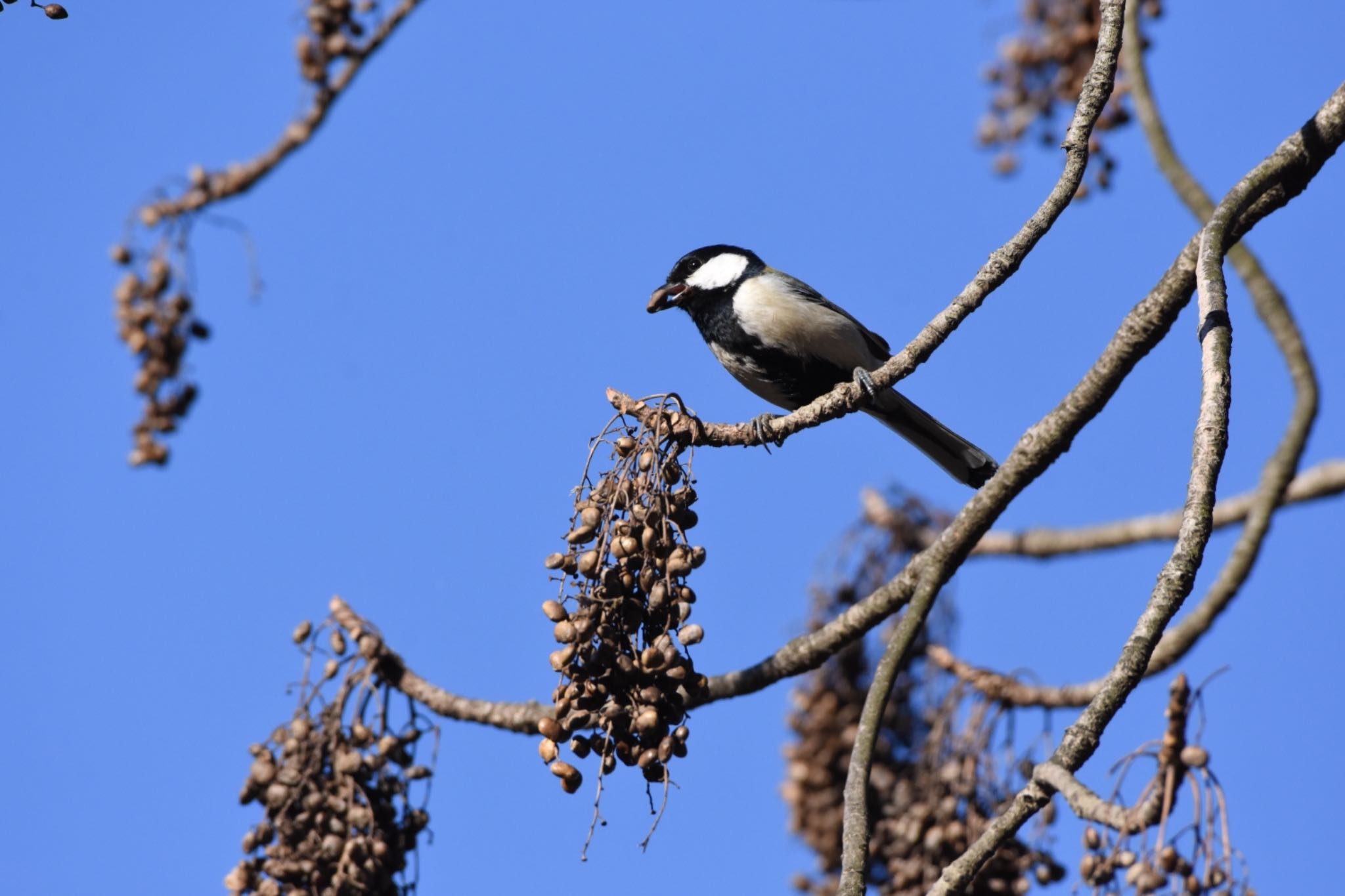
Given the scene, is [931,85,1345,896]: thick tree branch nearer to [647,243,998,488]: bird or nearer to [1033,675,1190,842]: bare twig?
[1033,675,1190,842]: bare twig

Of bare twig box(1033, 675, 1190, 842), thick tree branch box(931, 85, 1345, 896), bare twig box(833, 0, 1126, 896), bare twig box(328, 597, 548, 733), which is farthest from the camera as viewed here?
bare twig box(328, 597, 548, 733)

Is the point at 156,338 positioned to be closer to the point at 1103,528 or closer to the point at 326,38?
the point at 326,38

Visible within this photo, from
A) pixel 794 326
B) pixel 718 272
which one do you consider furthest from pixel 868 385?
pixel 718 272

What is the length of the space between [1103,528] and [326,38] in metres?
3.53

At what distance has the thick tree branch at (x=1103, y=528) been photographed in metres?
4.86

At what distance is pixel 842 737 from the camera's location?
474cm

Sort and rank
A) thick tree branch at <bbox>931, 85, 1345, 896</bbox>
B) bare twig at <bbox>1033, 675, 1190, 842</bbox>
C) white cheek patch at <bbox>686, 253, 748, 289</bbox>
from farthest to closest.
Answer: white cheek patch at <bbox>686, 253, 748, 289</bbox> → bare twig at <bbox>1033, 675, 1190, 842</bbox> → thick tree branch at <bbox>931, 85, 1345, 896</bbox>

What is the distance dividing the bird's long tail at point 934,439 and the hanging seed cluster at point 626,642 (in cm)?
240

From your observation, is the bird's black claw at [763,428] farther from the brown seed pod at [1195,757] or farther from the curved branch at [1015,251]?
the brown seed pod at [1195,757]

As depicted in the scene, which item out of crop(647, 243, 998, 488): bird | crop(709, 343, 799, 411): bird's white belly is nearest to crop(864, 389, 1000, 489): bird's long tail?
Answer: crop(647, 243, 998, 488): bird

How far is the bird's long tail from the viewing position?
504 cm

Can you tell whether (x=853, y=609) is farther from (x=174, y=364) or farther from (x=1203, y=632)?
(x=174, y=364)

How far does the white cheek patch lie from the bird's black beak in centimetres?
8

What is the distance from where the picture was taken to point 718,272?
5.34 m
